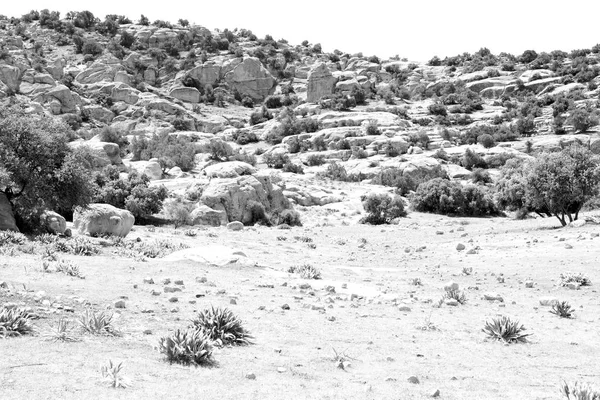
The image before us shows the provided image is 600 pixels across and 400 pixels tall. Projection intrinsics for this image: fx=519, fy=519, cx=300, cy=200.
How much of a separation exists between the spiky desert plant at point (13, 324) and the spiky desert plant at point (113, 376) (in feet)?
6.54

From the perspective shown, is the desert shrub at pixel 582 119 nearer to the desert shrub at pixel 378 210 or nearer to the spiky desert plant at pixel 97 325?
the desert shrub at pixel 378 210

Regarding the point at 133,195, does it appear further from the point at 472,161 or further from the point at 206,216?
the point at 472,161

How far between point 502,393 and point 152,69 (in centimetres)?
9343

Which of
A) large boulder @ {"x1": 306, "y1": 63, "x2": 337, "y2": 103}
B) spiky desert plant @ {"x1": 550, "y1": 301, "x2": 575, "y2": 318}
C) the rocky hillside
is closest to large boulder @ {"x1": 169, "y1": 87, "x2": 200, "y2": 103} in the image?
the rocky hillside

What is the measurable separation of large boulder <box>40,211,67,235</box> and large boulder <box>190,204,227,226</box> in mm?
13259

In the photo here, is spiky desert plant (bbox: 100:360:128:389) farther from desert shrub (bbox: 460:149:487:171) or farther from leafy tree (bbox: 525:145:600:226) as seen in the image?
desert shrub (bbox: 460:149:487:171)

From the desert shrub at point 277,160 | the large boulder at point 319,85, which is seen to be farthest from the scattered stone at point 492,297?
the large boulder at point 319,85

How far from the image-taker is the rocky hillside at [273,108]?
161 ft

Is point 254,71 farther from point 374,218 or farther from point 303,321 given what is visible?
point 303,321

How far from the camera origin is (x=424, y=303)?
12.1 meters

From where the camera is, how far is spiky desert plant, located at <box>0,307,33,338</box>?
6.98 metres

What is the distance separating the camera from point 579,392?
5555 millimetres

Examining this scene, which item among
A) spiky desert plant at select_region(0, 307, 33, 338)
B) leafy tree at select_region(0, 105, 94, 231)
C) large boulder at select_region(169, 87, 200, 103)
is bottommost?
spiky desert plant at select_region(0, 307, 33, 338)

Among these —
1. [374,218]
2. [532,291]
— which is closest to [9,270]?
[532,291]
